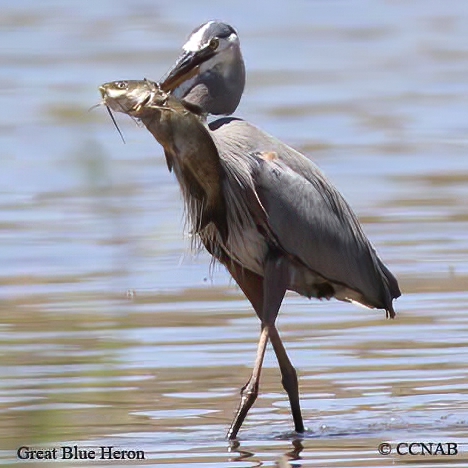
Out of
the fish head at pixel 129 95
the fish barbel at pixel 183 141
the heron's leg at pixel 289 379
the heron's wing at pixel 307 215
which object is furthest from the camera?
the heron's wing at pixel 307 215

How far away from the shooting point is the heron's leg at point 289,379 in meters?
7.75

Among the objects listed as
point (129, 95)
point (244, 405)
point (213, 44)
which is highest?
point (129, 95)

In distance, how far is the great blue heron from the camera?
779 cm

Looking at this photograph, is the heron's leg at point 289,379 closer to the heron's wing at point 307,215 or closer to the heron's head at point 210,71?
the heron's wing at point 307,215

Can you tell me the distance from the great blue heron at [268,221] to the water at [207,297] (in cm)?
42

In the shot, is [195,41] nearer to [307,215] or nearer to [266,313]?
[307,215]

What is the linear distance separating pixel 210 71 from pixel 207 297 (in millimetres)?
2356

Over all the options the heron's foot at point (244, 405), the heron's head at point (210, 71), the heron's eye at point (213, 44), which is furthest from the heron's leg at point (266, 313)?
the heron's eye at point (213, 44)

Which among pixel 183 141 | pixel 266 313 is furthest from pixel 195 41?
pixel 266 313

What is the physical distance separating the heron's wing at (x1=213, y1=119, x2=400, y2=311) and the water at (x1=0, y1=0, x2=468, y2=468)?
0.52 meters

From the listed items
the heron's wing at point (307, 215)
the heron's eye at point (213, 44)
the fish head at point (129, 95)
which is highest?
the fish head at point (129, 95)

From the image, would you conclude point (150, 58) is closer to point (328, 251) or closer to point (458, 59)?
point (458, 59)

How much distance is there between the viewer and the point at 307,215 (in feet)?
26.1

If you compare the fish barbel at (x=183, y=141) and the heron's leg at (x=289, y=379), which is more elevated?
the fish barbel at (x=183, y=141)
